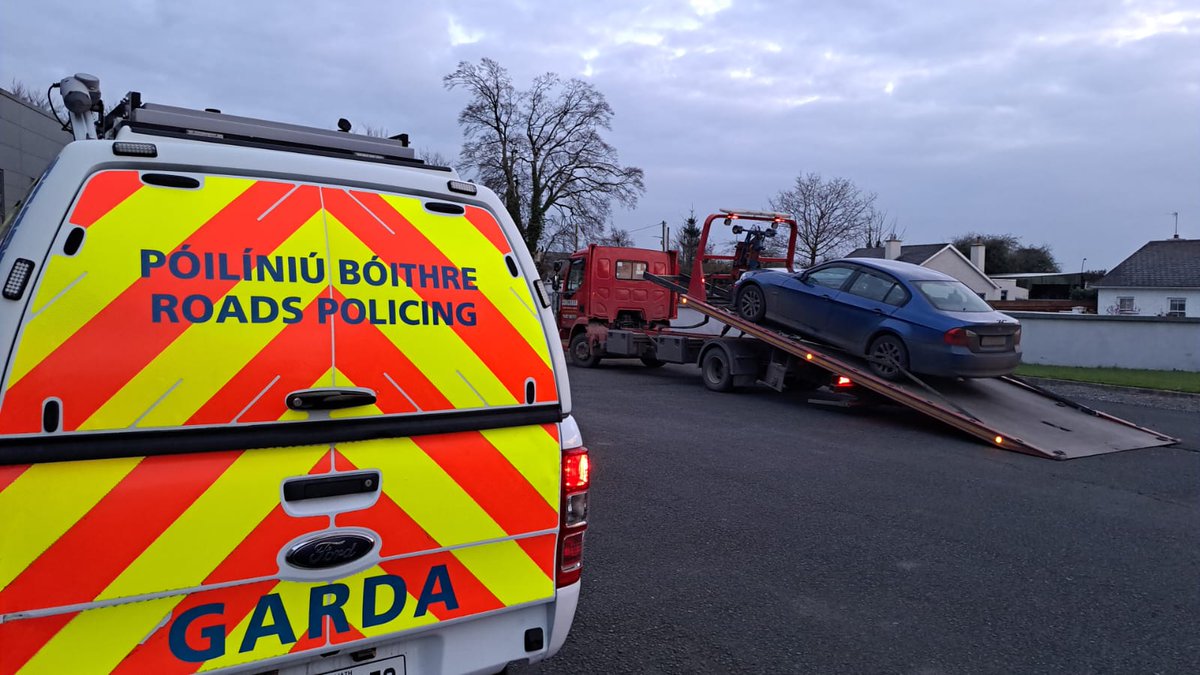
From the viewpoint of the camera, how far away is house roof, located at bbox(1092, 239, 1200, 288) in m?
42.8

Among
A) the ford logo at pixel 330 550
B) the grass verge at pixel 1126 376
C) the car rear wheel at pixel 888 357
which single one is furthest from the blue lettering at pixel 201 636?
the grass verge at pixel 1126 376

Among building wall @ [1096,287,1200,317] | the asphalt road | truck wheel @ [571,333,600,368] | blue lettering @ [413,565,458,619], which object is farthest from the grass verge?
building wall @ [1096,287,1200,317]

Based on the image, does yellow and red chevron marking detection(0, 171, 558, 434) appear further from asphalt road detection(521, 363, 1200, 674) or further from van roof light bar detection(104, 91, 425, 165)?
asphalt road detection(521, 363, 1200, 674)

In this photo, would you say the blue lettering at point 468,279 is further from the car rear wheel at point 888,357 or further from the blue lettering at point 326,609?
the car rear wheel at point 888,357

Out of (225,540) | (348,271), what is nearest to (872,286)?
(348,271)

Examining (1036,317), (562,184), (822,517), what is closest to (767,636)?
(822,517)

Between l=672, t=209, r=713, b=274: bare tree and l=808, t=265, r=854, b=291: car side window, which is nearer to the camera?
l=808, t=265, r=854, b=291: car side window

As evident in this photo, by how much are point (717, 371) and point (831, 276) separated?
3.01m

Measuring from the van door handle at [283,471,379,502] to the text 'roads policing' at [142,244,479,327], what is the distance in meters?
0.47

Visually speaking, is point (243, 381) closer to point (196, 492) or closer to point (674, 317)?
point (196, 492)

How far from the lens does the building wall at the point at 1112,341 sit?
17.9 meters

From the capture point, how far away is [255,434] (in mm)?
2117

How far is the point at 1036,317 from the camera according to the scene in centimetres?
2039

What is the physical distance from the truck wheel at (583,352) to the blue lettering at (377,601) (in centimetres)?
1461
